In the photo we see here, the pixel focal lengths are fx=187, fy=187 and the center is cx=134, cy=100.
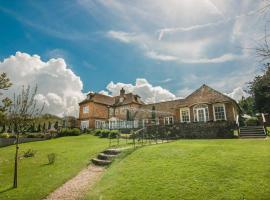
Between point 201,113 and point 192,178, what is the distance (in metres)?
20.9

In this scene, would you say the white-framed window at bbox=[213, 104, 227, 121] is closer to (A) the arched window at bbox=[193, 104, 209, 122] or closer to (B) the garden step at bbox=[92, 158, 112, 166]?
(A) the arched window at bbox=[193, 104, 209, 122]

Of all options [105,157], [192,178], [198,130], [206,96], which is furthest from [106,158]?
[206,96]

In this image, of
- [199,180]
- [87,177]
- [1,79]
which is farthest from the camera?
[1,79]

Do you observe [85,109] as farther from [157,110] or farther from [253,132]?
[253,132]

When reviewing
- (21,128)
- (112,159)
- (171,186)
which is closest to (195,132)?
(112,159)

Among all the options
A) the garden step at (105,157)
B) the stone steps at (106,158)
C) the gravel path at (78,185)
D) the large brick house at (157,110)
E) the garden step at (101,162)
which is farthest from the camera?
the large brick house at (157,110)

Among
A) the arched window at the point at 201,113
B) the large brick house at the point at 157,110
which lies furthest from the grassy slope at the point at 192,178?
the arched window at the point at 201,113

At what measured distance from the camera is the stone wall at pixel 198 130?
20.2 metres

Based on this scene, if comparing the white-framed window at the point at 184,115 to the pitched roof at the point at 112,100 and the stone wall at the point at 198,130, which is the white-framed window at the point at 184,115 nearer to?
the stone wall at the point at 198,130

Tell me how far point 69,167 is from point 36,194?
154 inches

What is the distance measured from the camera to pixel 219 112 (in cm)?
2558

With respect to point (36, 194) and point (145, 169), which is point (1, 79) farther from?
point (145, 169)

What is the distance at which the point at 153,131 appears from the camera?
25.5m

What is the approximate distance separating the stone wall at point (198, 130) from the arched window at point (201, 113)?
500cm
